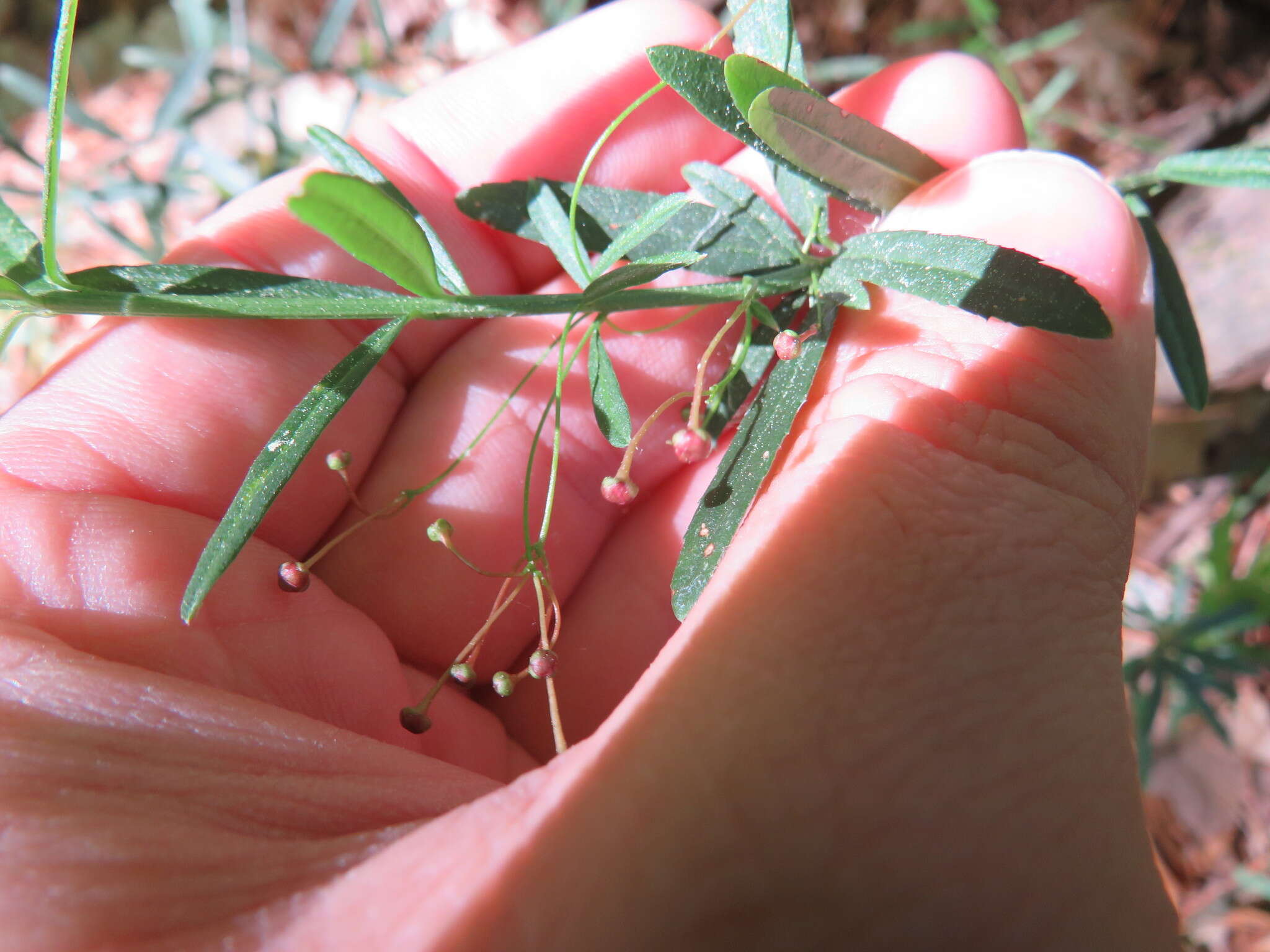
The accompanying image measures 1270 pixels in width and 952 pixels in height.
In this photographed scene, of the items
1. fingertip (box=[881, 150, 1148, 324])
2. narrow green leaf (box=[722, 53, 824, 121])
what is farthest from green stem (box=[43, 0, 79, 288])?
fingertip (box=[881, 150, 1148, 324])

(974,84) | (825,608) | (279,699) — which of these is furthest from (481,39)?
(825,608)

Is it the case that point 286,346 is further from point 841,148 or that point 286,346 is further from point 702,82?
point 841,148

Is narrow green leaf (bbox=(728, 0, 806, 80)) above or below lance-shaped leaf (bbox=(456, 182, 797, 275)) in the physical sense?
above

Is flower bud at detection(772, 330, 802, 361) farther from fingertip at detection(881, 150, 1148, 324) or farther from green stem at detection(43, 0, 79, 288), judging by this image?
green stem at detection(43, 0, 79, 288)

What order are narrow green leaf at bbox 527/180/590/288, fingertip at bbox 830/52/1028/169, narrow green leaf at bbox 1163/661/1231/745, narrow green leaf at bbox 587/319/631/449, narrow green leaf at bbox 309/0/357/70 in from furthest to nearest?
1. narrow green leaf at bbox 309/0/357/70
2. narrow green leaf at bbox 1163/661/1231/745
3. fingertip at bbox 830/52/1028/169
4. narrow green leaf at bbox 527/180/590/288
5. narrow green leaf at bbox 587/319/631/449

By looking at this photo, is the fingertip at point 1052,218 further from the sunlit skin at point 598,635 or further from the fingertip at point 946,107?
the fingertip at point 946,107

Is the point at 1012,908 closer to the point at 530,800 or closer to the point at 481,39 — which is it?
the point at 530,800

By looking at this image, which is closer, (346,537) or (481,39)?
(346,537)
